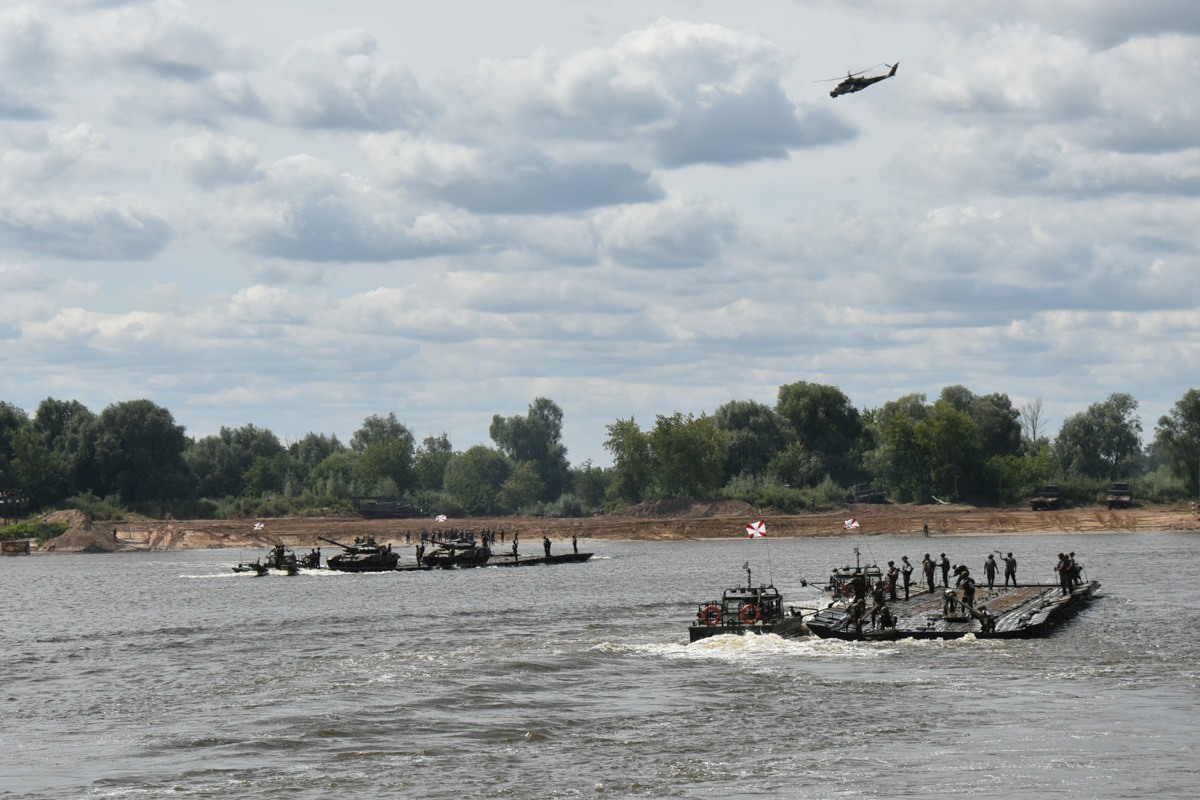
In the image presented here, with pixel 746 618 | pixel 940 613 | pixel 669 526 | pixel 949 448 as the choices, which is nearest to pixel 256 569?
pixel 940 613

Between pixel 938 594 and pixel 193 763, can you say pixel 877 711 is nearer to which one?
pixel 193 763

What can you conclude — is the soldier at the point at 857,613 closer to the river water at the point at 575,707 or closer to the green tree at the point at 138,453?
the river water at the point at 575,707

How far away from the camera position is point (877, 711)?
4191 centimetres

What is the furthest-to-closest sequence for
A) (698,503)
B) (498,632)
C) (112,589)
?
1. (698,503)
2. (112,589)
3. (498,632)

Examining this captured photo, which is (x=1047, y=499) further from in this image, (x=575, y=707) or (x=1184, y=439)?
(x=575, y=707)

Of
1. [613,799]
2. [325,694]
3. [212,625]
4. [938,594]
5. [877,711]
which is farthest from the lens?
[938,594]

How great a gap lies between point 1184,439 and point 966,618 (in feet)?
457

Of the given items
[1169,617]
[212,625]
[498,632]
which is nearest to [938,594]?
[1169,617]

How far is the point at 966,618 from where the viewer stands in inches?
2387

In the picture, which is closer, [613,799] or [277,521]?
[613,799]

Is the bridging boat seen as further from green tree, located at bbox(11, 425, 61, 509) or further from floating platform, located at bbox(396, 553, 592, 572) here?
green tree, located at bbox(11, 425, 61, 509)

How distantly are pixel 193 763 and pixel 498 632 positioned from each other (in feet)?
94.7

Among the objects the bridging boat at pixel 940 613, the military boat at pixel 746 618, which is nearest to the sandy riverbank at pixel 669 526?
the bridging boat at pixel 940 613

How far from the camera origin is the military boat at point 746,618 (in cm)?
5784
